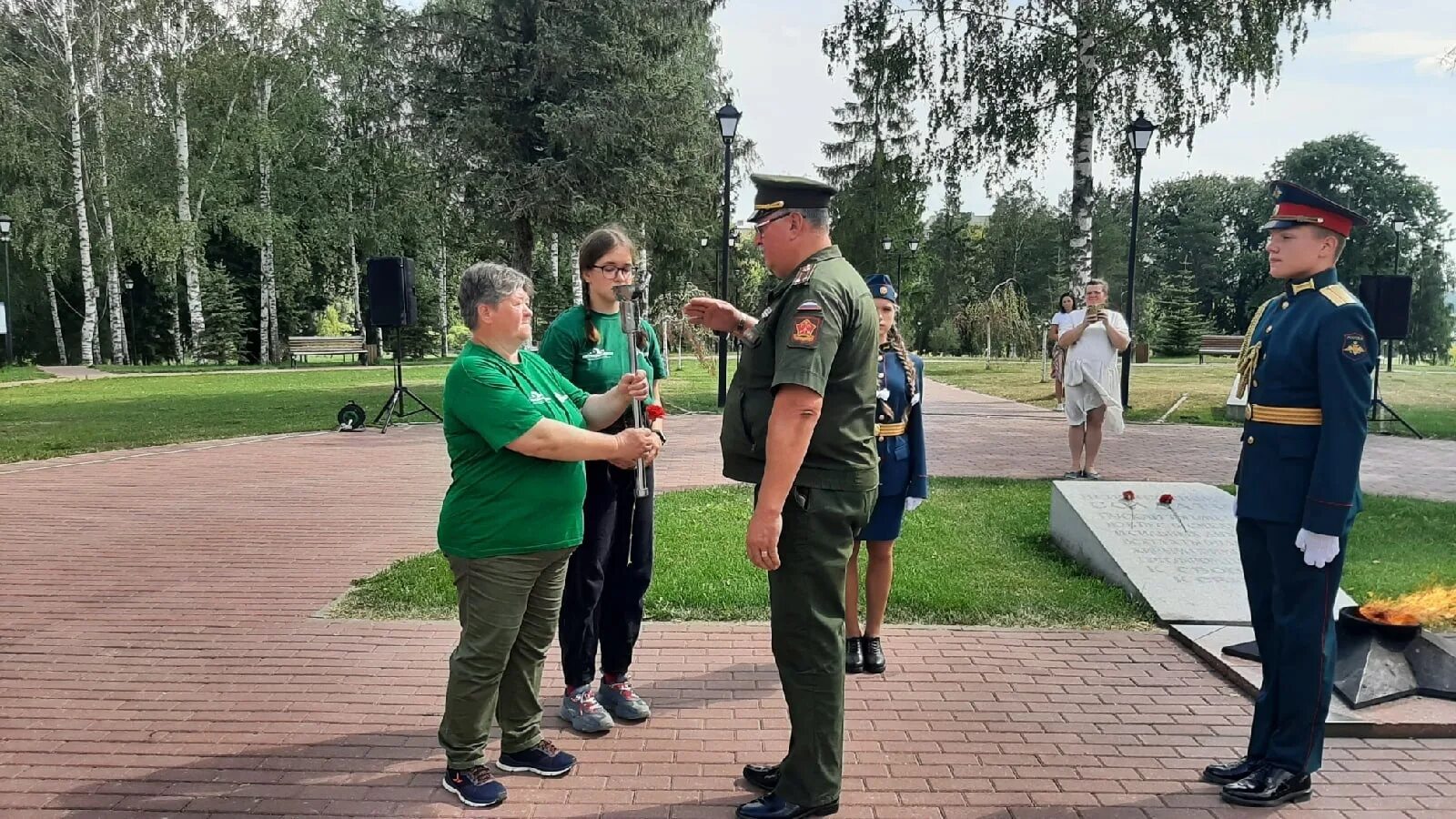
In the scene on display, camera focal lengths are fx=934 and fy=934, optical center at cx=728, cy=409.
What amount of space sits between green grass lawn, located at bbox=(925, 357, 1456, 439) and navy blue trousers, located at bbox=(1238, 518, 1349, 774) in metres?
13.1

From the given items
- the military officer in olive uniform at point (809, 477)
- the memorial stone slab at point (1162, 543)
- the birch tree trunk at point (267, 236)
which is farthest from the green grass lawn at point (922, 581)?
the birch tree trunk at point (267, 236)

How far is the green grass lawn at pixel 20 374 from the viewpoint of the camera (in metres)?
25.0

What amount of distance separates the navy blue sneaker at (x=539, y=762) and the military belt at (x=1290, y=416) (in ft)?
9.15

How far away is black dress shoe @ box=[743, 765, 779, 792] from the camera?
10.8ft

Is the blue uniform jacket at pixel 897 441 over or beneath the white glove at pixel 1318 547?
over

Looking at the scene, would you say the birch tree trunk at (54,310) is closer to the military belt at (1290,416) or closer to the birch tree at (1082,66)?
the birch tree at (1082,66)

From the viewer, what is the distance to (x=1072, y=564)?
6.12m

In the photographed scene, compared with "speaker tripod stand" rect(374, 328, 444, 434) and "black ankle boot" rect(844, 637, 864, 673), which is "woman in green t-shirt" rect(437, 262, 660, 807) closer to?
"black ankle boot" rect(844, 637, 864, 673)

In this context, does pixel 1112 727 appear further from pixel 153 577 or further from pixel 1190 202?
pixel 1190 202

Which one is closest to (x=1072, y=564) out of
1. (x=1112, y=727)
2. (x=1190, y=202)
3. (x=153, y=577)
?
(x=1112, y=727)

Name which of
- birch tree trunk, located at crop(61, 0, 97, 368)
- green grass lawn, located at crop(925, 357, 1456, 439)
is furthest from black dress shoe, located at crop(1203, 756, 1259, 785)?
birch tree trunk, located at crop(61, 0, 97, 368)

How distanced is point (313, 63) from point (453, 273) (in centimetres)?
1231

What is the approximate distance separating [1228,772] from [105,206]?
34.4 m

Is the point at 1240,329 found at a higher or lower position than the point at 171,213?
lower
